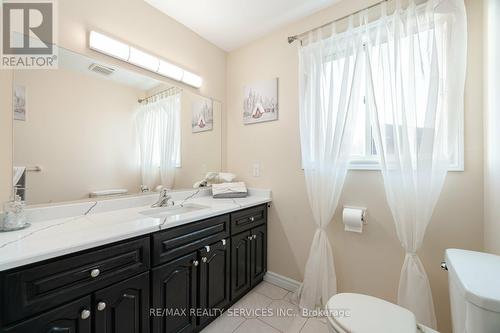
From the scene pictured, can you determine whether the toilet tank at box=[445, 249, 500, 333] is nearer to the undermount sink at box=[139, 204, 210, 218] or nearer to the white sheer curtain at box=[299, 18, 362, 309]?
the white sheer curtain at box=[299, 18, 362, 309]

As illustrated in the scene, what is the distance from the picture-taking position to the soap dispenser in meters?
1.01

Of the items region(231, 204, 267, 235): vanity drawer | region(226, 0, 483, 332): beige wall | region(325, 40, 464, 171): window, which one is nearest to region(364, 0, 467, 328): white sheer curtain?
region(325, 40, 464, 171): window

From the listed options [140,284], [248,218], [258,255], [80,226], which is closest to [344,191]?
[248,218]

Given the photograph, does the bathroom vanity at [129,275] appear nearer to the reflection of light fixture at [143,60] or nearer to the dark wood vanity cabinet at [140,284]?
the dark wood vanity cabinet at [140,284]

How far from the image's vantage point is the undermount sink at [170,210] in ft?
5.11

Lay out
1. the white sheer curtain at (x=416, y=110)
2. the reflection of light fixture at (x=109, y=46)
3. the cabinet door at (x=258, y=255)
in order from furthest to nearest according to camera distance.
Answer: the cabinet door at (x=258, y=255) → the reflection of light fixture at (x=109, y=46) → the white sheer curtain at (x=416, y=110)

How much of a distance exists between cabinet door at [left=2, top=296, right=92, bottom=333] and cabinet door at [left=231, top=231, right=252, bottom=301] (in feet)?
3.07

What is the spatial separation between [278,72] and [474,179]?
5.33 feet

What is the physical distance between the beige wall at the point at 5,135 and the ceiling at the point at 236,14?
116 centimetres

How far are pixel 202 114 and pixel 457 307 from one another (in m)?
2.20

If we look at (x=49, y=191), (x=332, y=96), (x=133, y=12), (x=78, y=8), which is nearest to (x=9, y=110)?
(x=49, y=191)

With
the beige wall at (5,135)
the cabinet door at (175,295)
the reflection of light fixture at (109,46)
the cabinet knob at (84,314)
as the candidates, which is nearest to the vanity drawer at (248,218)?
the cabinet door at (175,295)

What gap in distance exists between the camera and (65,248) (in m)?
0.82

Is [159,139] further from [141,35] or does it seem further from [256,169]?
[256,169]
